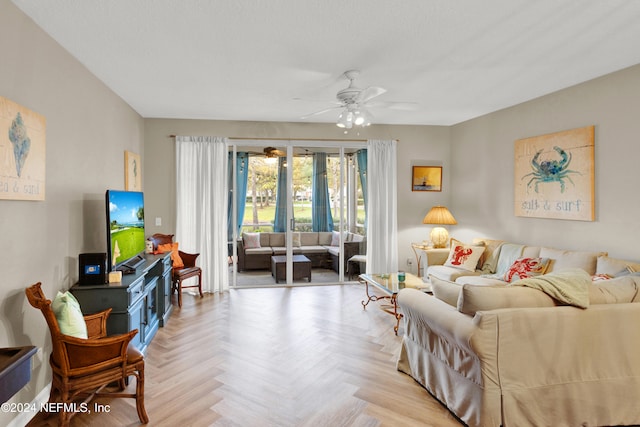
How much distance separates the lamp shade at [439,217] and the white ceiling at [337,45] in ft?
6.31

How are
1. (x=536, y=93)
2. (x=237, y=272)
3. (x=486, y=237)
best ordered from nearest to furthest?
(x=536, y=93), (x=486, y=237), (x=237, y=272)

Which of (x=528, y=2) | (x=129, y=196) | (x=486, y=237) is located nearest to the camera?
(x=528, y=2)

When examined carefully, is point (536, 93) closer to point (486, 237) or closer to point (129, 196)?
point (486, 237)

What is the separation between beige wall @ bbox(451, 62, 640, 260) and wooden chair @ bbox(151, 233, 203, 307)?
4213 millimetres

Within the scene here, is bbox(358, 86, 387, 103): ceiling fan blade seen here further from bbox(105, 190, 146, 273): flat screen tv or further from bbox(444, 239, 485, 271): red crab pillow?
bbox(444, 239, 485, 271): red crab pillow

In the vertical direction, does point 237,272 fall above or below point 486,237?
below

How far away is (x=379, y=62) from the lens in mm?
3301

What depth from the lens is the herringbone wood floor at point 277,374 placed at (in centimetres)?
243

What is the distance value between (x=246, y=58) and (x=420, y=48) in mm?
1483

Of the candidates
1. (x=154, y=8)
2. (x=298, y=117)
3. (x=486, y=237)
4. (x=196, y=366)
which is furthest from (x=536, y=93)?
(x=196, y=366)

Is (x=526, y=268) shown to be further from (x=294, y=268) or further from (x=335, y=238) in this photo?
(x=294, y=268)

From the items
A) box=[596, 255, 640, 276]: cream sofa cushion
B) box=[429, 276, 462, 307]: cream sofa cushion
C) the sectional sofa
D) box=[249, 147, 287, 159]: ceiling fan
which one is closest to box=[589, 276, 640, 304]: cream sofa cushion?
box=[429, 276, 462, 307]: cream sofa cushion

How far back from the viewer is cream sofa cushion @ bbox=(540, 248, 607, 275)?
11.9 ft

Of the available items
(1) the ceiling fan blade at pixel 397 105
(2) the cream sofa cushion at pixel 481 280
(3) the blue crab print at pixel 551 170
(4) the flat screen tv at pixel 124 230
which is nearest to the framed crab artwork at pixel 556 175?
(3) the blue crab print at pixel 551 170
